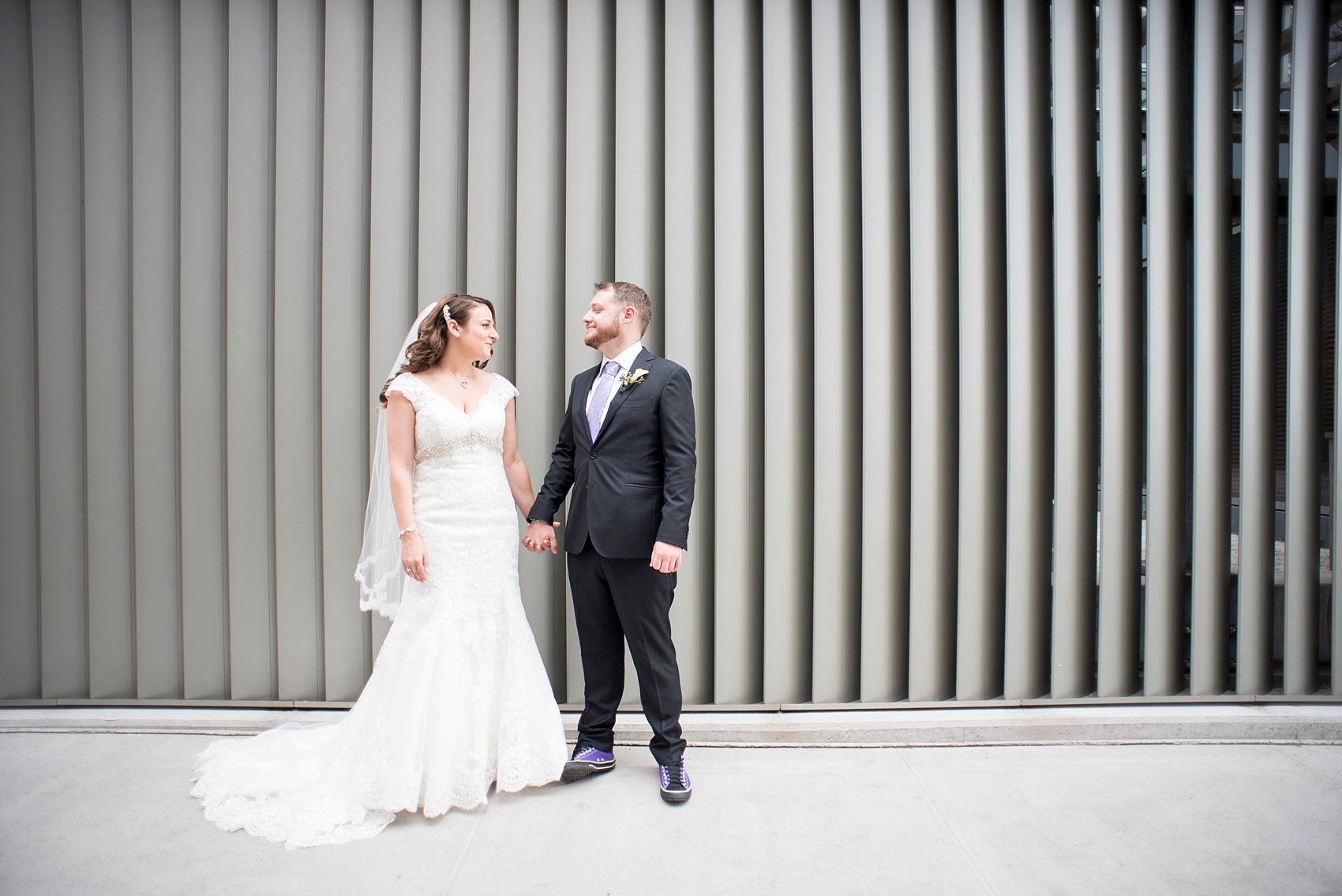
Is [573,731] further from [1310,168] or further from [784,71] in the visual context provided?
[1310,168]

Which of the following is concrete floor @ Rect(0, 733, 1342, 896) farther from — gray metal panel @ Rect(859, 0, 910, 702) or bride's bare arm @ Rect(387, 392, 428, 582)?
bride's bare arm @ Rect(387, 392, 428, 582)

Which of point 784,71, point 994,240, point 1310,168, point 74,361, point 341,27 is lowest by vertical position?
point 74,361

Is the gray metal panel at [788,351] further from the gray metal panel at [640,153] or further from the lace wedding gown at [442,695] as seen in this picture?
the lace wedding gown at [442,695]

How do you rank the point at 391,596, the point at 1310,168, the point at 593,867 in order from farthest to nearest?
the point at 1310,168 < the point at 391,596 < the point at 593,867

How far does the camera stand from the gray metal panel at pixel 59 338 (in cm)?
276

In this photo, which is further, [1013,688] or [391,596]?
[1013,688]

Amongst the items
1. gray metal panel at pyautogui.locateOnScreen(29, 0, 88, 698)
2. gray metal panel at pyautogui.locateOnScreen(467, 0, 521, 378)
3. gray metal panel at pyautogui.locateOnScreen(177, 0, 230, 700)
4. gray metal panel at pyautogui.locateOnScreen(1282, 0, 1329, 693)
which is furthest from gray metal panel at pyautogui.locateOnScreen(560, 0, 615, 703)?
gray metal panel at pyautogui.locateOnScreen(1282, 0, 1329, 693)

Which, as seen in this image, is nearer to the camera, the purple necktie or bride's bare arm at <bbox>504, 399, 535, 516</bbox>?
the purple necktie

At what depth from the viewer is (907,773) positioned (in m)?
2.40

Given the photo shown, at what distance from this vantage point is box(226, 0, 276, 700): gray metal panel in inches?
109

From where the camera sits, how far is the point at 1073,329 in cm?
269

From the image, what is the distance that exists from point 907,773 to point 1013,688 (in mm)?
646

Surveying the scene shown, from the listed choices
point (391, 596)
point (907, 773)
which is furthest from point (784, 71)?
point (907, 773)

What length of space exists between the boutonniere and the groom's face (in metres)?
0.14
